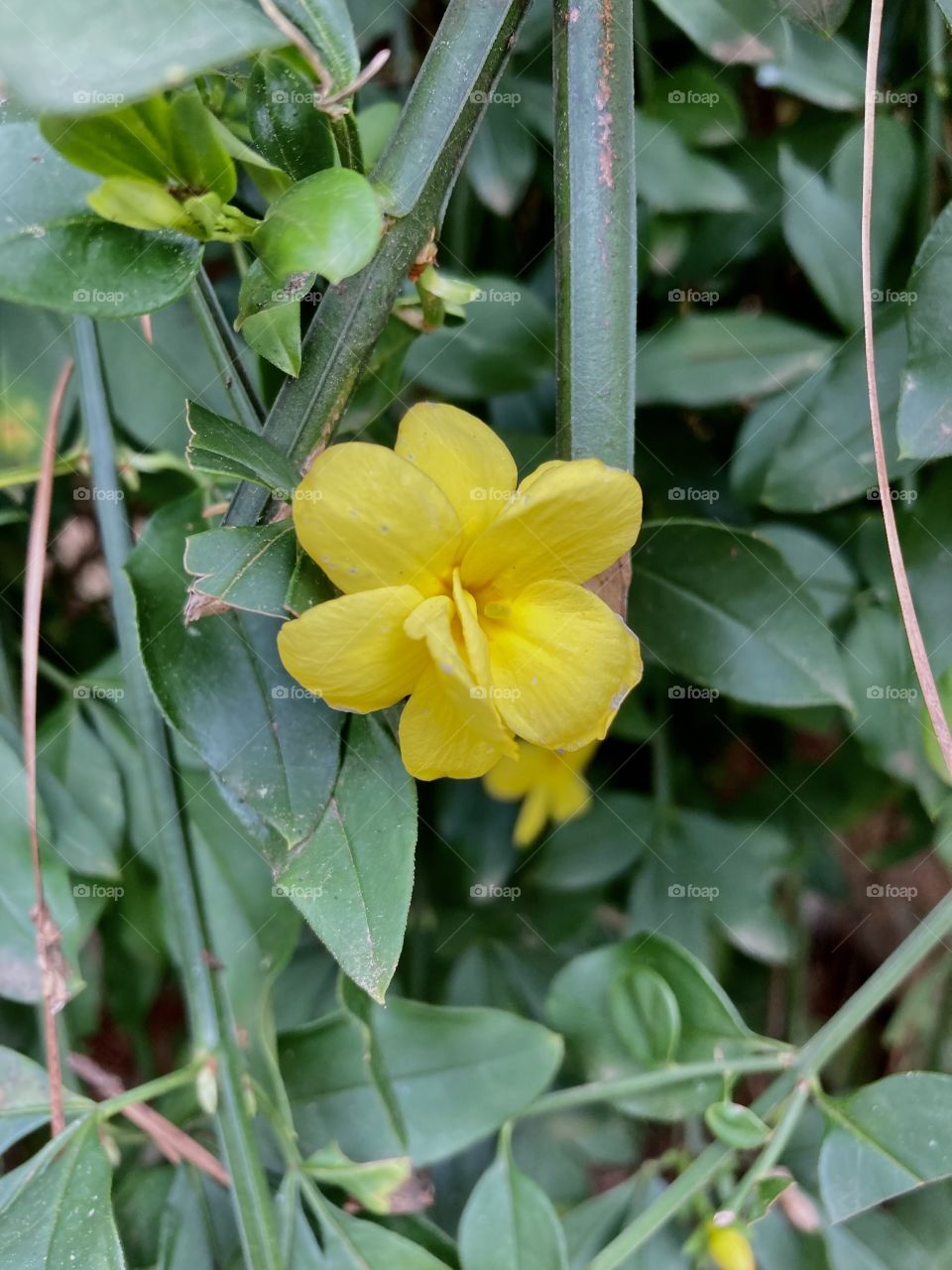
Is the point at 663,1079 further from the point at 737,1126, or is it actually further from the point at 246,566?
the point at 246,566

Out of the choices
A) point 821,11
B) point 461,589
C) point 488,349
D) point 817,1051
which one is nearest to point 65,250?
point 461,589

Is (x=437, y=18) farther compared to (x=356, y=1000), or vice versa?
(x=437, y=18)

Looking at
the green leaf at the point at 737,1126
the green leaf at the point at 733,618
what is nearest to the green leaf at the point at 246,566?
the green leaf at the point at 733,618

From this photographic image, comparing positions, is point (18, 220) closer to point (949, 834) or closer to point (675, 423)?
point (675, 423)

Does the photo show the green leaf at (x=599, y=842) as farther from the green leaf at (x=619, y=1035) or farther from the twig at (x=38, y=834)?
the twig at (x=38, y=834)

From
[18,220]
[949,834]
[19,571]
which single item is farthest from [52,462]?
[949,834]
